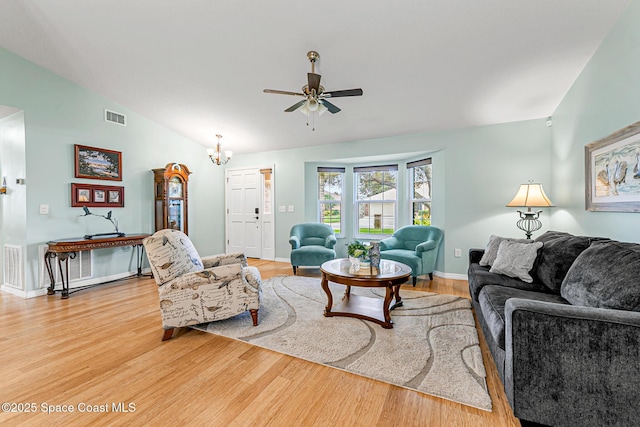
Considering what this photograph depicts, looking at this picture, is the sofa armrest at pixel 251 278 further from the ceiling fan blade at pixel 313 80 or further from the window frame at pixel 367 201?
the window frame at pixel 367 201

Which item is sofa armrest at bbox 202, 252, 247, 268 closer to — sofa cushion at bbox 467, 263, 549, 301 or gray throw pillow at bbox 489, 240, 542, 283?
sofa cushion at bbox 467, 263, 549, 301

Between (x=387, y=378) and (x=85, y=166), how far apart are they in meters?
4.91

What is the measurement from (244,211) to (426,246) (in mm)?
4068

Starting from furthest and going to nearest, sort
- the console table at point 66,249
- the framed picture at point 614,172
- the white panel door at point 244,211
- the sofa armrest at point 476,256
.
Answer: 1. the white panel door at point 244,211
2. the console table at point 66,249
3. the sofa armrest at point 476,256
4. the framed picture at point 614,172

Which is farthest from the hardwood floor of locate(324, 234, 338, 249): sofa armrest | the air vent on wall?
the air vent on wall

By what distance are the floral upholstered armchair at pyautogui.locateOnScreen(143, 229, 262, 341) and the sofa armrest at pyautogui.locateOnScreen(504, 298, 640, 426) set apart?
2026mm

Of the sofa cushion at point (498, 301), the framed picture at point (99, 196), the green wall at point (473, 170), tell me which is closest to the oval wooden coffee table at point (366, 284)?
the sofa cushion at point (498, 301)

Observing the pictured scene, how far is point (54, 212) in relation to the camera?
3.84 meters

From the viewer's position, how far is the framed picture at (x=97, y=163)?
407 cm

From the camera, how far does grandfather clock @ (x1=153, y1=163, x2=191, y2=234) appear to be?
4.89 meters

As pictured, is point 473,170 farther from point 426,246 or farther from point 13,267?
point 13,267

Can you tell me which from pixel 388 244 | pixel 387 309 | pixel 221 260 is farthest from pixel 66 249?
pixel 388 244

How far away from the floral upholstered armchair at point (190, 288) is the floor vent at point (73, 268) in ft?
8.22

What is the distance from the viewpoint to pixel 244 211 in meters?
6.38
